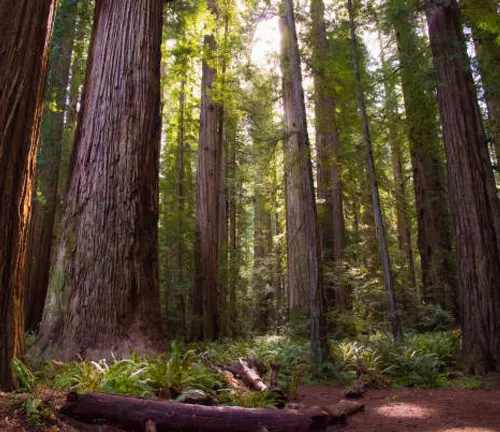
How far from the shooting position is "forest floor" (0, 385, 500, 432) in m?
2.78

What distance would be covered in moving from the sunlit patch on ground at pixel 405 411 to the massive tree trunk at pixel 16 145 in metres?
4.08

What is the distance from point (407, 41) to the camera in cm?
1032

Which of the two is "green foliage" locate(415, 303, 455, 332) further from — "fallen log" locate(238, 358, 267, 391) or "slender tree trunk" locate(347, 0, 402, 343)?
"fallen log" locate(238, 358, 267, 391)

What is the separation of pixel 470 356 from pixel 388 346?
144cm

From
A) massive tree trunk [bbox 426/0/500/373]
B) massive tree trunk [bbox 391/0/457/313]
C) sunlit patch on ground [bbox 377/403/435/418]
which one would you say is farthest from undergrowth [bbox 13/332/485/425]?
massive tree trunk [bbox 391/0/457/313]

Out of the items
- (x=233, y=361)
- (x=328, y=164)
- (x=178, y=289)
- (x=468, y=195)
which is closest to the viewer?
(x=233, y=361)

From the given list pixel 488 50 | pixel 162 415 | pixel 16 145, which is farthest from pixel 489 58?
pixel 162 415

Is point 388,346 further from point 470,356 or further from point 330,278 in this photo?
point 330,278

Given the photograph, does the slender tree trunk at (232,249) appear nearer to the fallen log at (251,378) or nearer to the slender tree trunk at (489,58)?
the fallen log at (251,378)

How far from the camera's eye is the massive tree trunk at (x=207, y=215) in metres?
11.7

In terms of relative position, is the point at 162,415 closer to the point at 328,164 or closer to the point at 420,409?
the point at 420,409

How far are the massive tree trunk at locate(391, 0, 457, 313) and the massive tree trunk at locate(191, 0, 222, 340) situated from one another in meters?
5.66

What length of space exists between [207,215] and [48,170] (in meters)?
4.93

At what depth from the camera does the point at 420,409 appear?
201 inches
